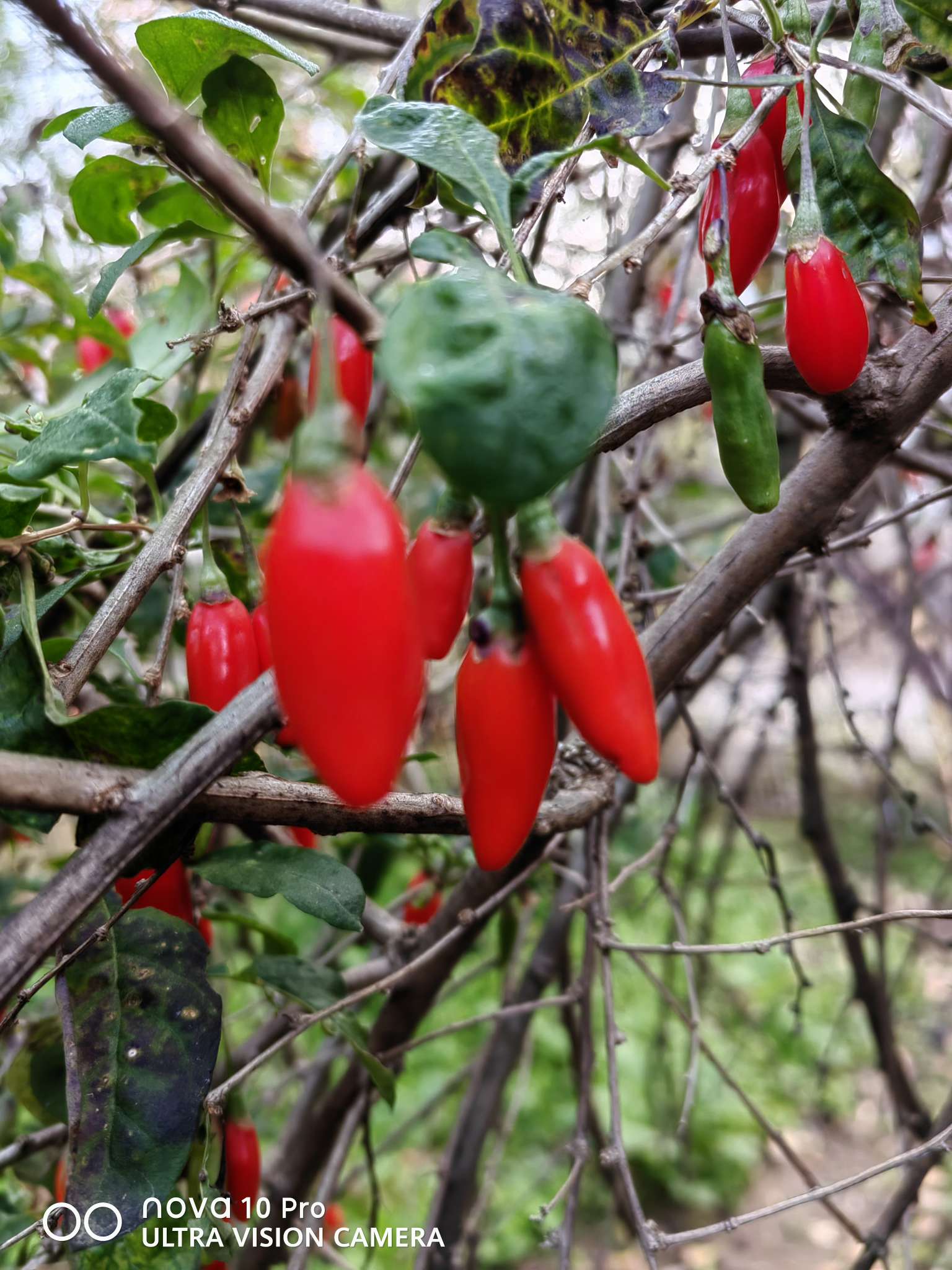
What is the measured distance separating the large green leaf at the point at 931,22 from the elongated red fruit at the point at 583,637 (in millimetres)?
569

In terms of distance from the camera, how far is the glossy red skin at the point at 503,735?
19.4 inches

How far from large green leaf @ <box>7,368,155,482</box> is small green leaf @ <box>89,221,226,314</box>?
0.75 feet

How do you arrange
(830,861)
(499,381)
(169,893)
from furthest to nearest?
(830,861) → (169,893) → (499,381)

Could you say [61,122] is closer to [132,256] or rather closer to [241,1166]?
[132,256]

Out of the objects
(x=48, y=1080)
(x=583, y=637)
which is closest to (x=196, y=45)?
(x=583, y=637)

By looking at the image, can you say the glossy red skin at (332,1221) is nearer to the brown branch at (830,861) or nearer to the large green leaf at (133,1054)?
the brown branch at (830,861)

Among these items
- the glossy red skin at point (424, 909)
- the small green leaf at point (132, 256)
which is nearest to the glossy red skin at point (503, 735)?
the small green leaf at point (132, 256)

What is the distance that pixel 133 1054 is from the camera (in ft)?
2.22

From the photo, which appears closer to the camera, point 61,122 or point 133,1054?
point 133,1054

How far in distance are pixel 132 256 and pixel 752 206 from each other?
498 millimetres

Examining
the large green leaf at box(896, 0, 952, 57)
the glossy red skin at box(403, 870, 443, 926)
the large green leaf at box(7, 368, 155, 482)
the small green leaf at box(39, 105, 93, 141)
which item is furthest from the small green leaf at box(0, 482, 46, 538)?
the glossy red skin at box(403, 870, 443, 926)

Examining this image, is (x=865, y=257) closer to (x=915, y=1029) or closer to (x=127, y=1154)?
(x=127, y=1154)

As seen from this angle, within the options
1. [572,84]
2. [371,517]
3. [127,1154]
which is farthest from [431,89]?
[127,1154]

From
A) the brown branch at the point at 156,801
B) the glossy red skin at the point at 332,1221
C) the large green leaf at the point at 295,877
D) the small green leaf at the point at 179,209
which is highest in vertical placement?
the small green leaf at the point at 179,209
